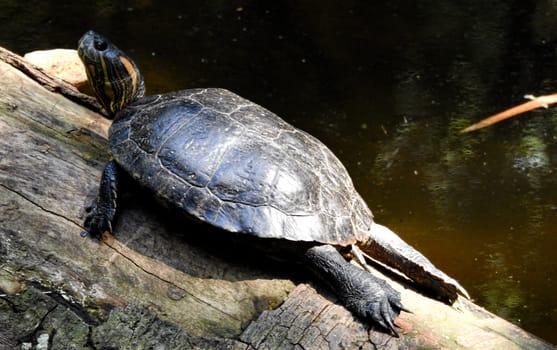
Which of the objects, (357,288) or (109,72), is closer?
(357,288)

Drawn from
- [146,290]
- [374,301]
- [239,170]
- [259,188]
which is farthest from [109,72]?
[374,301]

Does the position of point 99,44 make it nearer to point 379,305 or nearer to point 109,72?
point 109,72

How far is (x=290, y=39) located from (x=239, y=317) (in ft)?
16.9

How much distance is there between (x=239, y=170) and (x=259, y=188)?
144 millimetres

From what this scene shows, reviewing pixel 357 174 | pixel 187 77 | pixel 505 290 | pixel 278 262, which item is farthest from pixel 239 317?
pixel 187 77

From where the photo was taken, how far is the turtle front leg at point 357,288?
2699mm

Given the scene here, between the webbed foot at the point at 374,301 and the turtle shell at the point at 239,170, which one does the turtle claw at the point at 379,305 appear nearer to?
the webbed foot at the point at 374,301

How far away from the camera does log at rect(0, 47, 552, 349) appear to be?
2500 millimetres

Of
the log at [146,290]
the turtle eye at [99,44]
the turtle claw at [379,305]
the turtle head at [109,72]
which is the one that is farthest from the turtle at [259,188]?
the turtle eye at [99,44]

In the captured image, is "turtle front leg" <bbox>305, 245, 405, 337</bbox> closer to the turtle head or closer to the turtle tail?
the turtle tail

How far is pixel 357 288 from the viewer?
110 inches

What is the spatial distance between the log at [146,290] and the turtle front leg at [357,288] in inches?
2.3

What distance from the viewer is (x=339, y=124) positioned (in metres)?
5.71

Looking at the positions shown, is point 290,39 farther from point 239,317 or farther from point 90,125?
point 239,317
